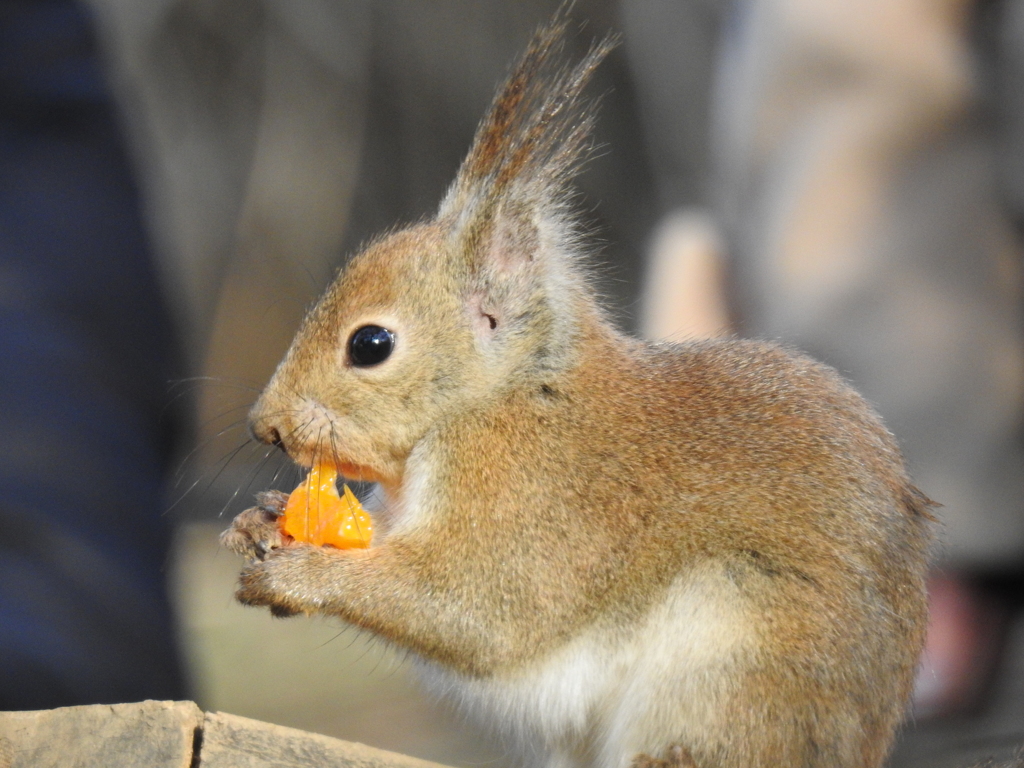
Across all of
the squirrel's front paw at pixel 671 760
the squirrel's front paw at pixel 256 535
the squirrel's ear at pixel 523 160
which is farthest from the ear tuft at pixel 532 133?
the squirrel's front paw at pixel 671 760

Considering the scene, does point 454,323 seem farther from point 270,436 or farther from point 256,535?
point 256,535

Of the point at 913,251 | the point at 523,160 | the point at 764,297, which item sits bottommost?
the point at 523,160

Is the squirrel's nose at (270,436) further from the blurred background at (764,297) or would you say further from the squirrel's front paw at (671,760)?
the blurred background at (764,297)

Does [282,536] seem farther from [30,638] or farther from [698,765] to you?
[30,638]

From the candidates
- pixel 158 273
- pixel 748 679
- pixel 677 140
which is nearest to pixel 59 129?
pixel 158 273

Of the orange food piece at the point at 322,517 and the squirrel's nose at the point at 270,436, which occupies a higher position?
the squirrel's nose at the point at 270,436

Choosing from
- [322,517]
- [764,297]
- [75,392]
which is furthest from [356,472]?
[764,297]

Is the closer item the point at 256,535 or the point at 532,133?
the point at 532,133
